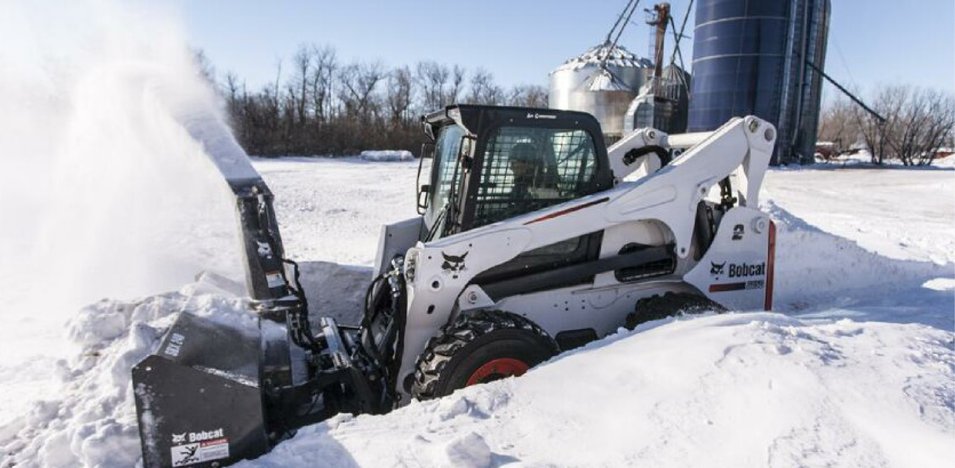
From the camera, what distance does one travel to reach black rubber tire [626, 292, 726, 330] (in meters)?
4.46

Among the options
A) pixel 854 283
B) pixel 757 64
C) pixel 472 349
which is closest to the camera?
pixel 472 349

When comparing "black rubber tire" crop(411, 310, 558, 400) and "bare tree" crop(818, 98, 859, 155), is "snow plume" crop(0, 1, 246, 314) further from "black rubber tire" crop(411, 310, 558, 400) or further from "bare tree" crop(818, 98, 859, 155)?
"bare tree" crop(818, 98, 859, 155)

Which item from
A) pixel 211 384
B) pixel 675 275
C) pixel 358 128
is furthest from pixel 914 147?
pixel 211 384

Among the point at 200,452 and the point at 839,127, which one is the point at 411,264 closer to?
the point at 200,452

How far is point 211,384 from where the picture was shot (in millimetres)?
2834

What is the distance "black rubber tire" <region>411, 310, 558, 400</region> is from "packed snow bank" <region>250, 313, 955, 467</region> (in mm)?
289

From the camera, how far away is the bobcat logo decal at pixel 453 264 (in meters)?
3.95

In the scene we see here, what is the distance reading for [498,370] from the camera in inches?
147

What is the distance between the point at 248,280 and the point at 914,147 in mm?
52245

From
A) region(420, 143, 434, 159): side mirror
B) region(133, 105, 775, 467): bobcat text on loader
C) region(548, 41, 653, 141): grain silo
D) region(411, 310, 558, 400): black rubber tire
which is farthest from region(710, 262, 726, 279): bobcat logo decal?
region(548, 41, 653, 141): grain silo

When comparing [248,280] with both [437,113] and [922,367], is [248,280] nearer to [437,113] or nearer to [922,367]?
[437,113]

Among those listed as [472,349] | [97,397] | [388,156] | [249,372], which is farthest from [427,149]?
[388,156]

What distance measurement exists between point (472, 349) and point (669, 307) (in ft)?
5.62

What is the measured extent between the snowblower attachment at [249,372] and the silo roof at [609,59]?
34289 millimetres
